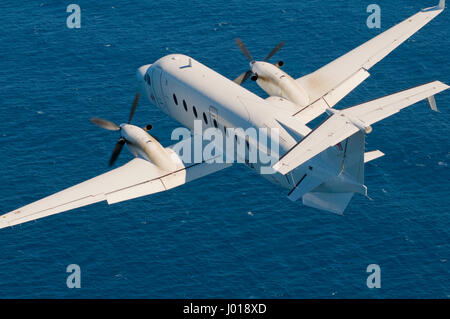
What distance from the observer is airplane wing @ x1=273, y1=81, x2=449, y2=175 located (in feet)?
187

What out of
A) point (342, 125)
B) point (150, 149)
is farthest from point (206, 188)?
point (342, 125)

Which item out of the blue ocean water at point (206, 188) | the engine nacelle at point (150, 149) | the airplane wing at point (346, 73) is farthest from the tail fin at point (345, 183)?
the blue ocean water at point (206, 188)

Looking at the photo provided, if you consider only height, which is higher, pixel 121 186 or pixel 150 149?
pixel 150 149

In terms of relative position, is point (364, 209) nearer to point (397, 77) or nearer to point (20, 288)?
point (397, 77)

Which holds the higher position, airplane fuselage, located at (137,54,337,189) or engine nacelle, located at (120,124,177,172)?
airplane fuselage, located at (137,54,337,189)

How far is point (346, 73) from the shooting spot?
82.9 m

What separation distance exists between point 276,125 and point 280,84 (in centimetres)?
1094

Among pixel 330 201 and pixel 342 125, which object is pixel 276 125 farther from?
pixel 342 125

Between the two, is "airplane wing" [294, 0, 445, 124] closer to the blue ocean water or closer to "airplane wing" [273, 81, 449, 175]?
the blue ocean water

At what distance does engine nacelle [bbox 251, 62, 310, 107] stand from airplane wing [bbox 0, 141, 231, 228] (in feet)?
33.0

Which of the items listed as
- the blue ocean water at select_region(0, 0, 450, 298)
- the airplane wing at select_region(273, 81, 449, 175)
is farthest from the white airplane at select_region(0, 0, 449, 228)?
the blue ocean water at select_region(0, 0, 450, 298)

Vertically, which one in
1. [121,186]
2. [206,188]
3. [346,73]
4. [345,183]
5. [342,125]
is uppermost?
[346,73]
